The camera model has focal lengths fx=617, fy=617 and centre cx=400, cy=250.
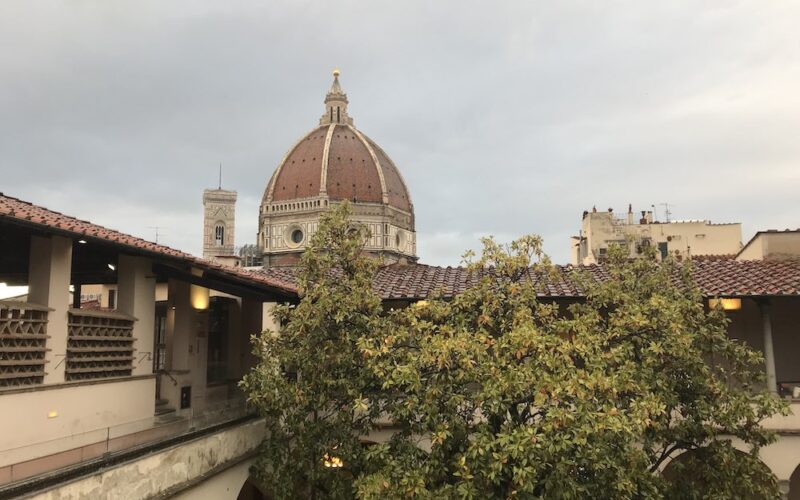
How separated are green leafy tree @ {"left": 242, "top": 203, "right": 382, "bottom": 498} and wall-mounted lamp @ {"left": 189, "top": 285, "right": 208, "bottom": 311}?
4575 millimetres

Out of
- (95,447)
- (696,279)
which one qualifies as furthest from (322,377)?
(696,279)

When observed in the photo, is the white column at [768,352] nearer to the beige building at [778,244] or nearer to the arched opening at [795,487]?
the arched opening at [795,487]

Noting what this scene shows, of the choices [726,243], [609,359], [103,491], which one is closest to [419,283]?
[609,359]

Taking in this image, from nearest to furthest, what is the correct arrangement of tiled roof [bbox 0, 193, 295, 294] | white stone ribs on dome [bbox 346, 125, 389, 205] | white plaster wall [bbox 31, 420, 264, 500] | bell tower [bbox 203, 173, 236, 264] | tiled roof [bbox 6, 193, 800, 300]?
white plaster wall [bbox 31, 420, 264, 500], tiled roof [bbox 0, 193, 295, 294], tiled roof [bbox 6, 193, 800, 300], white stone ribs on dome [bbox 346, 125, 389, 205], bell tower [bbox 203, 173, 236, 264]

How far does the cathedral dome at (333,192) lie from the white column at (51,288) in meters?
76.8

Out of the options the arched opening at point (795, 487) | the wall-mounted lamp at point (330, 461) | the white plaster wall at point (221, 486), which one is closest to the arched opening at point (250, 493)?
the white plaster wall at point (221, 486)

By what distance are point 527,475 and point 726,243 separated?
33.7 m

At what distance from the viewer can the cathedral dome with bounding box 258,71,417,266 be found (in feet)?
298

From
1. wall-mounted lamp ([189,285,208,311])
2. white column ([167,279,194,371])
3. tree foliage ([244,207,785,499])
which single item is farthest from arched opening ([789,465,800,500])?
wall-mounted lamp ([189,285,208,311])

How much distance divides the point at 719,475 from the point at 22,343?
10.7 m

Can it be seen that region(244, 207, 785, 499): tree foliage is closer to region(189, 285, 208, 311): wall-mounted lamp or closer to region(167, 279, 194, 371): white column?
region(167, 279, 194, 371): white column

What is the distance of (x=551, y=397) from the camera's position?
8273 millimetres

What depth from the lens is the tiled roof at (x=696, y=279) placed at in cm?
1358

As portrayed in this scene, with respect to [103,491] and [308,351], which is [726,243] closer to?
[308,351]
